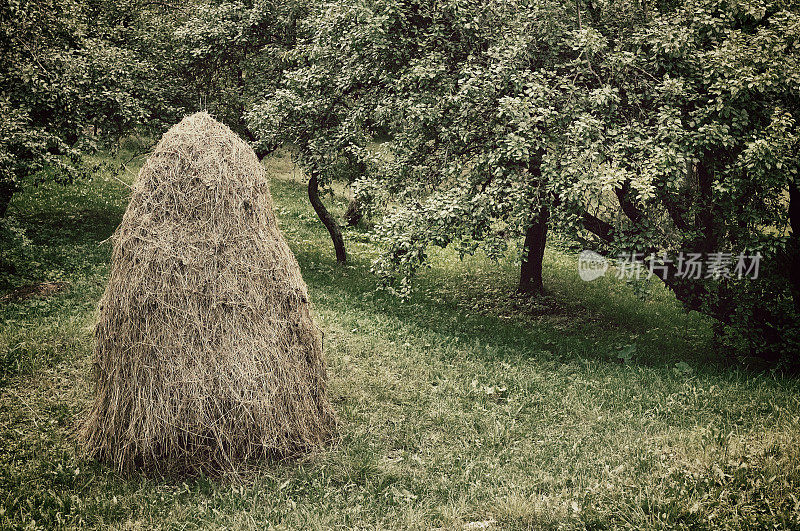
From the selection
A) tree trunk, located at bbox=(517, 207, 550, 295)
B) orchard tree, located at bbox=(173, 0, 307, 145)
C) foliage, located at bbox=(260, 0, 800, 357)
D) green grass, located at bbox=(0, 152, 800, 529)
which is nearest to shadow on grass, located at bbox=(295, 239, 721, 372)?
green grass, located at bbox=(0, 152, 800, 529)

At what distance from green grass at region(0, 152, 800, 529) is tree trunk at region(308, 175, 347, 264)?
3.39 m

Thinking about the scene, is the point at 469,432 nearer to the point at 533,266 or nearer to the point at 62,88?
the point at 533,266

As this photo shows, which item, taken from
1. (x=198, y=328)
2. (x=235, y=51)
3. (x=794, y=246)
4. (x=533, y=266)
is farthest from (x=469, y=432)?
(x=235, y=51)

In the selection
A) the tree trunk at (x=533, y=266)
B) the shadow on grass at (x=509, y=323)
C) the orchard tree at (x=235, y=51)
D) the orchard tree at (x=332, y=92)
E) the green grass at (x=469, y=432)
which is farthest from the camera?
the orchard tree at (x=235, y=51)

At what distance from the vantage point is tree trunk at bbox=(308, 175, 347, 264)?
14.7 metres

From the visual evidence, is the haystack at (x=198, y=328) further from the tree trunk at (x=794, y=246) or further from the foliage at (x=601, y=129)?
the tree trunk at (x=794, y=246)

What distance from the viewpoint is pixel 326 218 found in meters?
14.9

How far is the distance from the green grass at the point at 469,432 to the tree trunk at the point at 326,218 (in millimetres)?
3385

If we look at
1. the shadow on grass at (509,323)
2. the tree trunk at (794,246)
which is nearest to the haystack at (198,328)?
the shadow on grass at (509,323)

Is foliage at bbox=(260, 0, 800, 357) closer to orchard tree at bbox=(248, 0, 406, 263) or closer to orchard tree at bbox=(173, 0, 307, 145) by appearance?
orchard tree at bbox=(248, 0, 406, 263)

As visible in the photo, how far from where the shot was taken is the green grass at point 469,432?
17.1 ft

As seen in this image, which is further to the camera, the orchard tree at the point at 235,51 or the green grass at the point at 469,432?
the orchard tree at the point at 235,51

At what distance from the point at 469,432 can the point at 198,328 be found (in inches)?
125

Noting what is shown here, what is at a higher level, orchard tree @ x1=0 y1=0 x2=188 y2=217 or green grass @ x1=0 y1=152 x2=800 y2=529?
orchard tree @ x1=0 y1=0 x2=188 y2=217
